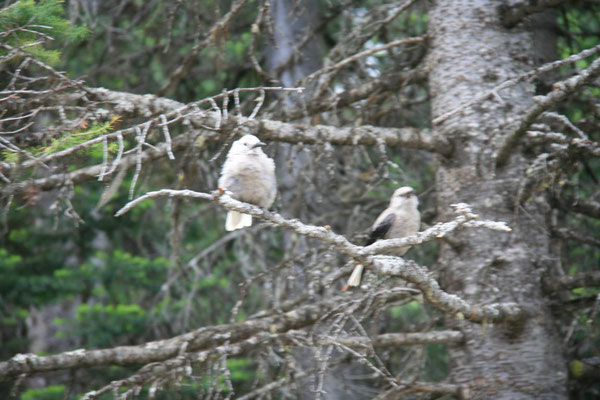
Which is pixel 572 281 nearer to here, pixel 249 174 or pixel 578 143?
pixel 578 143

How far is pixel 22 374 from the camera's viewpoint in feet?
13.3

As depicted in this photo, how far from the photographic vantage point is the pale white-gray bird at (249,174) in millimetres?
4863

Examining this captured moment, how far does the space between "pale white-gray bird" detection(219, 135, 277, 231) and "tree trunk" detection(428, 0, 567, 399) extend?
132cm

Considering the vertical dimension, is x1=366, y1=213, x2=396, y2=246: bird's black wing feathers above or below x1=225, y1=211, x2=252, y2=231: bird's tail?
below

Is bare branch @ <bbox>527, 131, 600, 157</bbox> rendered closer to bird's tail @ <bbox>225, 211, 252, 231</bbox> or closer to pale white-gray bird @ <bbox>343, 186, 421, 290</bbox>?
pale white-gray bird @ <bbox>343, 186, 421, 290</bbox>

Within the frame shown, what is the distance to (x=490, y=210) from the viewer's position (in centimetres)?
473

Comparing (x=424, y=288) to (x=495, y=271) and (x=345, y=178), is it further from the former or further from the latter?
(x=345, y=178)

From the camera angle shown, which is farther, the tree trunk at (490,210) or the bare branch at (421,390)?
the tree trunk at (490,210)

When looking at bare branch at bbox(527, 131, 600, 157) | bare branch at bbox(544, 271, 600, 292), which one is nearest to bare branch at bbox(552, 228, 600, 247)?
bare branch at bbox(544, 271, 600, 292)

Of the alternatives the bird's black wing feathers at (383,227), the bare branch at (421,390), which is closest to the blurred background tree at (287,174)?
the bare branch at (421,390)

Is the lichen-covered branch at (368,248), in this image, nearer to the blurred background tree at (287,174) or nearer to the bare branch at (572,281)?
the blurred background tree at (287,174)

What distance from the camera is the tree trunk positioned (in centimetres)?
455

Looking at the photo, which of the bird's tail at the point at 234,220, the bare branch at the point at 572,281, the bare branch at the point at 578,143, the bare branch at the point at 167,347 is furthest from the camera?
the bird's tail at the point at 234,220

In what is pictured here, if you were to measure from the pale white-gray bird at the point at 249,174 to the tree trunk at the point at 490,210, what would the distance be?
4.34 feet
